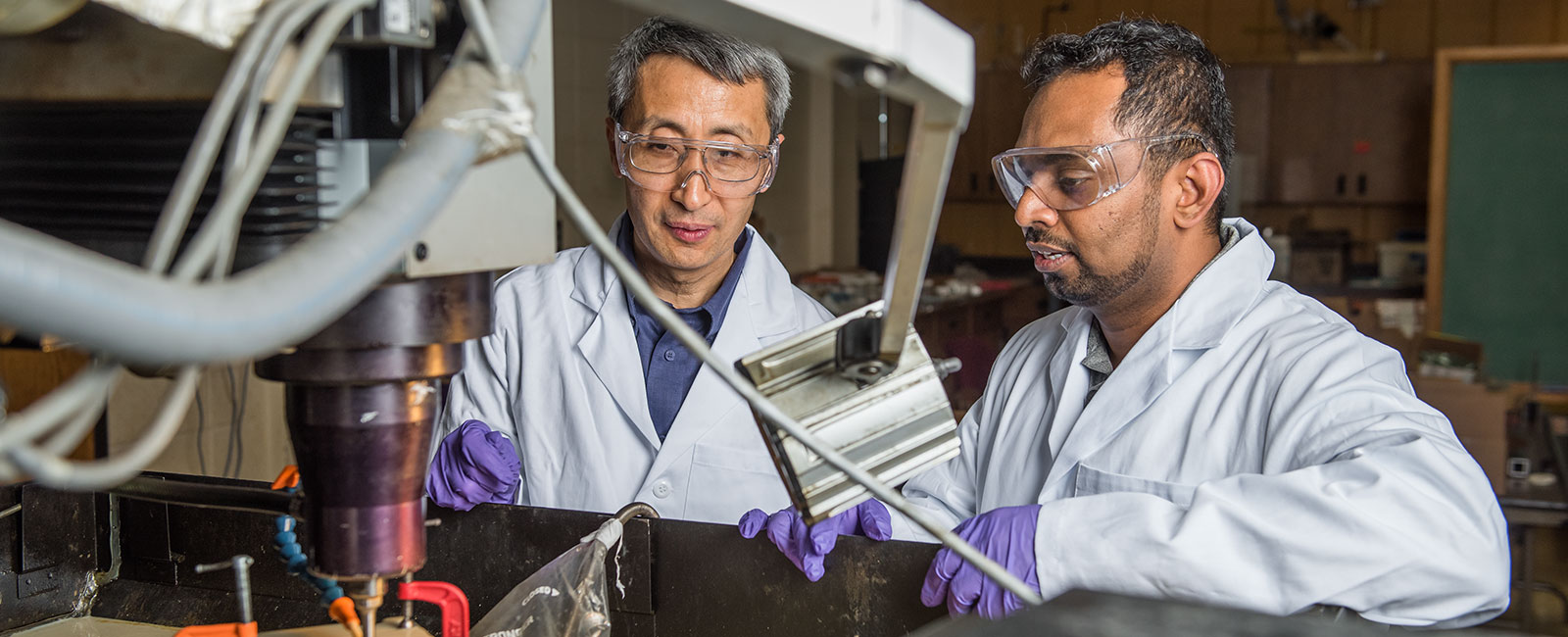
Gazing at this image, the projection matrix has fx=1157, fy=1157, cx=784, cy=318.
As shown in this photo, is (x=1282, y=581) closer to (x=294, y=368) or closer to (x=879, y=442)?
(x=879, y=442)

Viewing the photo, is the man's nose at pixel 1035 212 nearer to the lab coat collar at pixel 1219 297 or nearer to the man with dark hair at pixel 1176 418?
the man with dark hair at pixel 1176 418

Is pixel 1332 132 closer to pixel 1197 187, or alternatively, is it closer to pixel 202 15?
pixel 1197 187

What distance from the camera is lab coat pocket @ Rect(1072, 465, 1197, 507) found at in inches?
54.5

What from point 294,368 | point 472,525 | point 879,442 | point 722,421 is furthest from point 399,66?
point 722,421

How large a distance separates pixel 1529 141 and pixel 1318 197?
1334mm

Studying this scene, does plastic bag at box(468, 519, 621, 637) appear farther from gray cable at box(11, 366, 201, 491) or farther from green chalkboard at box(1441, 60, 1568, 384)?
green chalkboard at box(1441, 60, 1568, 384)

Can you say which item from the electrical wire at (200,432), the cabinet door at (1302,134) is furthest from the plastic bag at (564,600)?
Answer: the cabinet door at (1302,134)

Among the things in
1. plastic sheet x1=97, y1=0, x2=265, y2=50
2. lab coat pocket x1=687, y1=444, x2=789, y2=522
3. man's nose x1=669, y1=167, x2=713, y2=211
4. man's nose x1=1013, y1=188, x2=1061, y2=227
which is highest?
plastic sheet x1=97, y1=0, x2=265, y2=50

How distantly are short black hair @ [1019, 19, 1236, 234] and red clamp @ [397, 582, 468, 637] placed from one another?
1002mm

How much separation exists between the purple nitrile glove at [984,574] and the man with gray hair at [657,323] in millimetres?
628

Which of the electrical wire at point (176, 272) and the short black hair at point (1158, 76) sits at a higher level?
the short black hair at point (1158, 76)

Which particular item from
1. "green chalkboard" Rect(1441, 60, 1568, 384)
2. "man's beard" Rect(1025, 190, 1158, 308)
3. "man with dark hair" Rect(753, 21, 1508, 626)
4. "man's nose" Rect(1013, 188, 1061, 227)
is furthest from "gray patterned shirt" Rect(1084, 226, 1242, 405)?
"green chalkboard" Rect(1441, 60, 1568, 384)

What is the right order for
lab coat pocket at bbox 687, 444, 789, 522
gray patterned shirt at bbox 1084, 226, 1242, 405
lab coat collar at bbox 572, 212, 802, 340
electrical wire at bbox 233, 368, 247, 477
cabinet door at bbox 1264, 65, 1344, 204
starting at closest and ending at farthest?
1. gray patterned shirt at bbox 1084, 226, 1242, 405
2. lab coat pocket at bbox 687, 444, 789, 522
3. lab coat collar at bbox 572, 212, 802, 340
4. electrical wire at bbox 233, 368, 247, 477
5. cabinet door at bbox 1264, 65, 1344, 204

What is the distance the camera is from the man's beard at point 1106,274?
5.04ft
